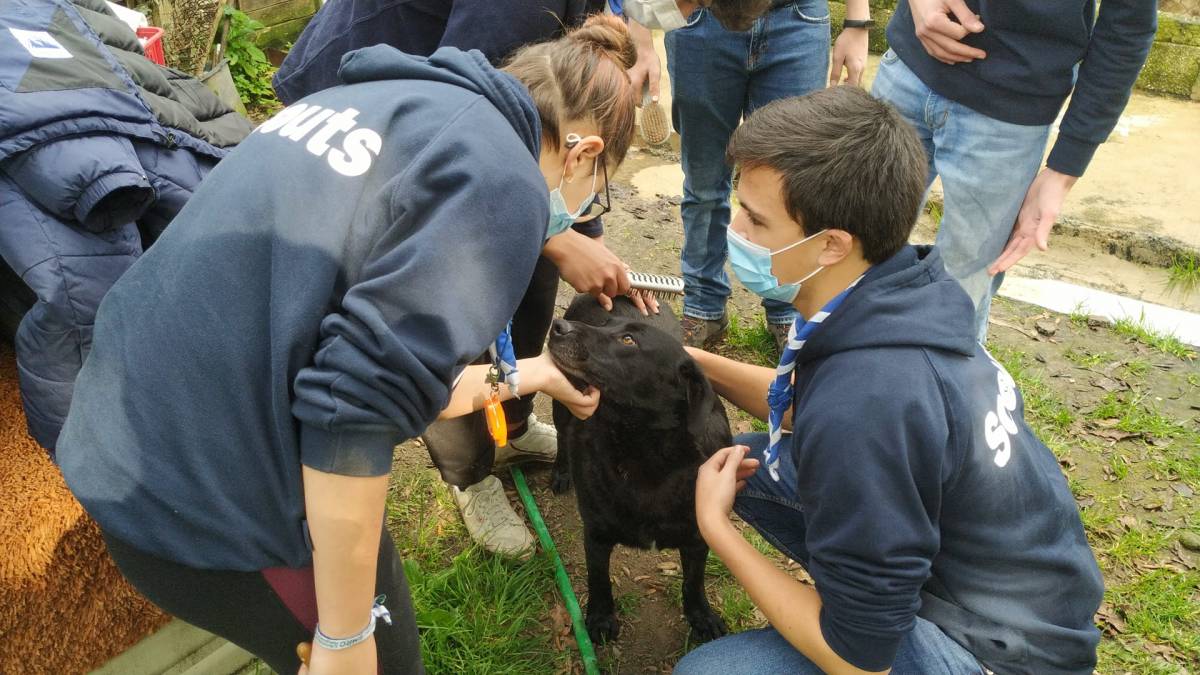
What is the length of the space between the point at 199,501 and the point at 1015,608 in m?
1.78

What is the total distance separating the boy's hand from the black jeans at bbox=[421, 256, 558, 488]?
2.73 ft

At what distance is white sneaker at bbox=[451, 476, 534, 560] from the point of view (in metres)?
3.21

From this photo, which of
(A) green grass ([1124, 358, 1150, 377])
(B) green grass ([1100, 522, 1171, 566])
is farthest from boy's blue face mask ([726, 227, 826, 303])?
(A) green grass ([1124, 358, 1150, 377])

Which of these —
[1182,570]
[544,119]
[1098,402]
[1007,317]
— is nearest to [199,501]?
[544,119]

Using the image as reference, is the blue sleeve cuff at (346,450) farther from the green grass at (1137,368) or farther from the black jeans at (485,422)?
the green grass at (1137,368)

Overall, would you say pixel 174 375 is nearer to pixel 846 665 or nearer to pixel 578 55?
pixel 578 55

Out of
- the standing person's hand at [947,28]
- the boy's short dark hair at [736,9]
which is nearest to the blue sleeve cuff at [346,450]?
the boy's short dark hair at [736,9]

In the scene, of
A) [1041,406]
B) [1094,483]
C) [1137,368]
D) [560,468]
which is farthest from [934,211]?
[560,468]

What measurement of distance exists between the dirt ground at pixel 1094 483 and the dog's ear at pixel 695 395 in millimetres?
772

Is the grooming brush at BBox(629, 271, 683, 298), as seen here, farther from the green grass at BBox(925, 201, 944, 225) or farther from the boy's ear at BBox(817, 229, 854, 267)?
the green grass at BBox(925, 201, 944, 225)

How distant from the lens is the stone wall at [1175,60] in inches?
266

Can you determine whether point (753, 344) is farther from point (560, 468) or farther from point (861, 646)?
point (861, 646)

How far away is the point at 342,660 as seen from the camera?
1612 mm

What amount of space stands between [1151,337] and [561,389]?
3507 mm
